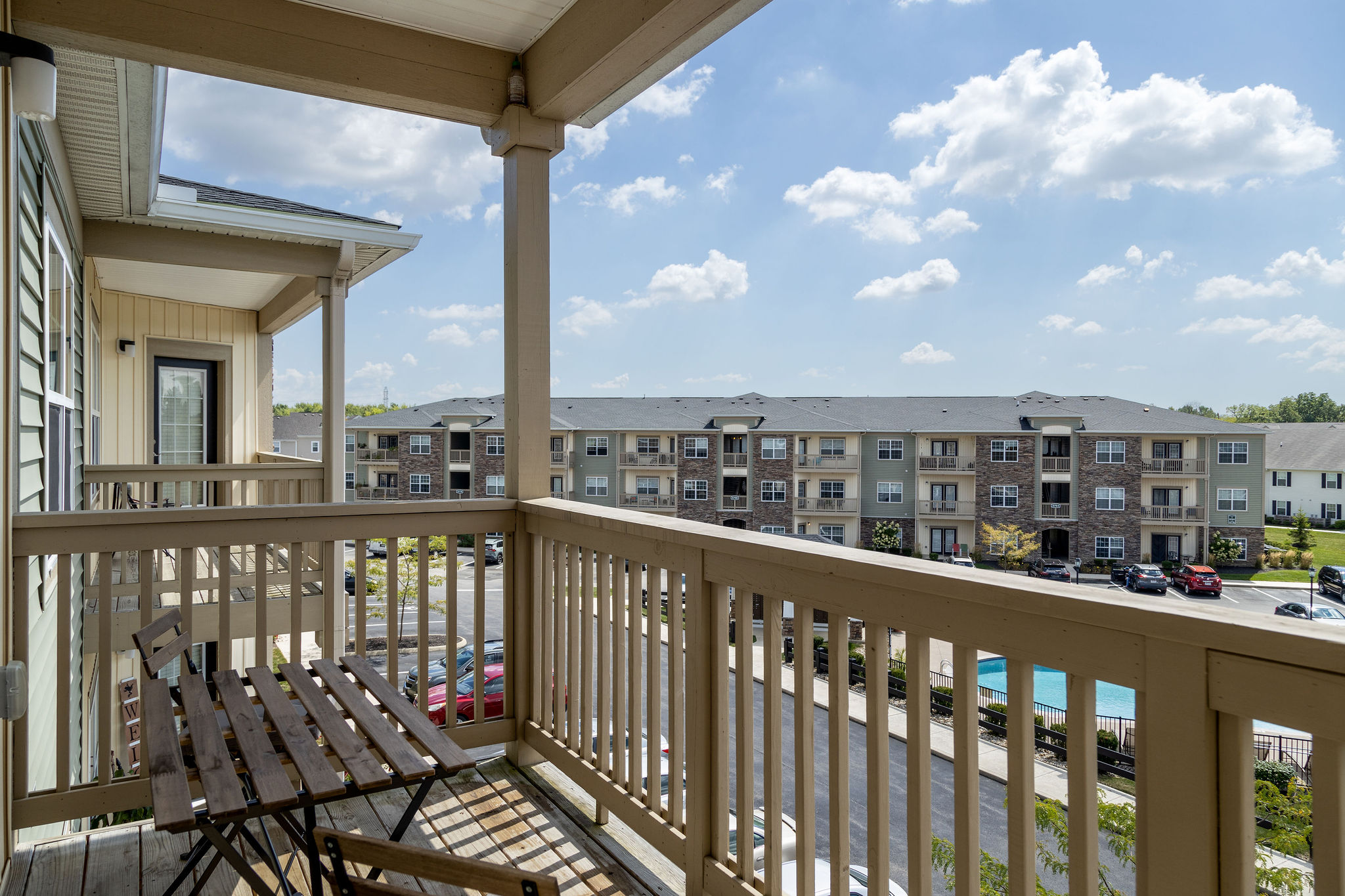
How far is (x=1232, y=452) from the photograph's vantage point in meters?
2.49

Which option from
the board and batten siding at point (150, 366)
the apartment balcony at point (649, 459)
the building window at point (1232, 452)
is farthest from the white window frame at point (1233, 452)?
the board and batten siding at point (150, 366)

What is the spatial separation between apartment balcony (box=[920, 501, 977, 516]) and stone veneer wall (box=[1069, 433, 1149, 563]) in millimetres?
722

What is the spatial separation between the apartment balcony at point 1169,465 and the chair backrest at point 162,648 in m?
3.41

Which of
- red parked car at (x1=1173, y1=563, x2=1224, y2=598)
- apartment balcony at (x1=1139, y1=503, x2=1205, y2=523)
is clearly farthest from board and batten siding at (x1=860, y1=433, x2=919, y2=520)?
red parked car at (x1=1173, y1=563, x2=1224, y2=598)

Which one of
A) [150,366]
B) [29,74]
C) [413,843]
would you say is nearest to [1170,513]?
[413,843]

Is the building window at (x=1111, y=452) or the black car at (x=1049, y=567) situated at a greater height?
the building window at (x=1111, y=452)

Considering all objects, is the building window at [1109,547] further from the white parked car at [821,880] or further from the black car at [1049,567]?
the white parked car at [821,880]

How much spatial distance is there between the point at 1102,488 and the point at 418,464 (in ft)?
24.0

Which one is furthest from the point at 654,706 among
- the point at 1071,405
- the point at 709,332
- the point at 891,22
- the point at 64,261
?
the point at 709,332

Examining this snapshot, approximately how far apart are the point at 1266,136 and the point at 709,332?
63.3 ft

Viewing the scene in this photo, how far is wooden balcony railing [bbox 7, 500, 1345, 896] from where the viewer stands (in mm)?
1000

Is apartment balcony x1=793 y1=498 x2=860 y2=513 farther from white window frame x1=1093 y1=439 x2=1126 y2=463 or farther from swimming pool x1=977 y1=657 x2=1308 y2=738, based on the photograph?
swimming pool x1=977 y1=657 x2=1308 y2=738

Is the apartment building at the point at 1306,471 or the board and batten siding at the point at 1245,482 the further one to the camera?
the board and batten siding at the point at 1245,482

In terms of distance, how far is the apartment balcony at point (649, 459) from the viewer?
6621 mm
